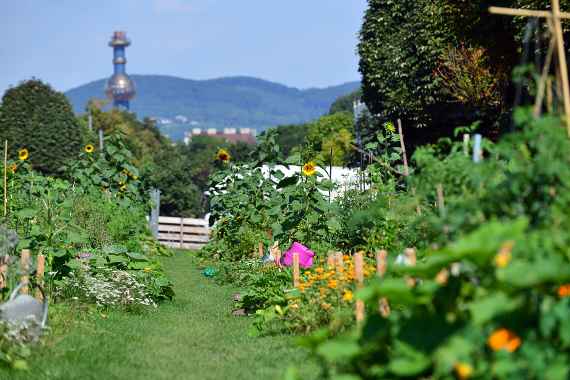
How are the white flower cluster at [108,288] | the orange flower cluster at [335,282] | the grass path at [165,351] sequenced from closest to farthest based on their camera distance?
the grass path at [165,351] < the orange flower cluster at [335,282] < the white flower cluster at [108,288]

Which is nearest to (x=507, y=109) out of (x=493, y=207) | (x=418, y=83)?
(x=418, y=83)

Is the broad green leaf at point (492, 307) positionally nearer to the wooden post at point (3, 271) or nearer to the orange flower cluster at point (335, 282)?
the orange flower cluster at point (335, 282)

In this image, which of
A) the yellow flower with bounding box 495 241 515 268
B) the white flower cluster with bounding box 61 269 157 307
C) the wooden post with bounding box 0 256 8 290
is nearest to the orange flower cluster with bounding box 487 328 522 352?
the yellow flower with bounding box 495 241 515 268

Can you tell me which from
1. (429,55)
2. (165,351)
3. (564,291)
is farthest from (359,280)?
(429,55)

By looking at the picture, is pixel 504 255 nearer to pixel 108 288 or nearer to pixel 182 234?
pixel 108 288

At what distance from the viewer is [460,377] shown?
5.14m

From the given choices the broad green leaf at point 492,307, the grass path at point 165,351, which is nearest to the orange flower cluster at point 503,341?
the broad green leaf at point 492,307

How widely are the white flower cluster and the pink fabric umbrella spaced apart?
1936 mm

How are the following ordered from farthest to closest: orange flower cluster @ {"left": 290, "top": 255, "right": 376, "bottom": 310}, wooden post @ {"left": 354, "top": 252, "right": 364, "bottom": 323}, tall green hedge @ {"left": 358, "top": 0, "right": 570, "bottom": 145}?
tall green hedge @ {"left": 358, "top": 0, "right": 570, "bottom": 145}
orange flower cluster @ {"left": 290, "top": 255, "right": 376, "bottom": 310}
wooden post @ {"left": 354, "top": 252, "right": 364, "bottom": 323}

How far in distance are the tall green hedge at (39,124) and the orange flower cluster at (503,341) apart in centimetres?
5531

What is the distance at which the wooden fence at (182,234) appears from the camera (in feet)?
118

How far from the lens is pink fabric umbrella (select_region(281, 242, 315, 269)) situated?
46.3 feet

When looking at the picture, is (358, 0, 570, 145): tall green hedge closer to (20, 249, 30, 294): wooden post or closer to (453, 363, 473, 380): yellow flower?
(20, 249, 30, 294): wooden post

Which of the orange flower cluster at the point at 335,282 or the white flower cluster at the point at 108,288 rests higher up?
the orange flower cluster at the point at 335,282
